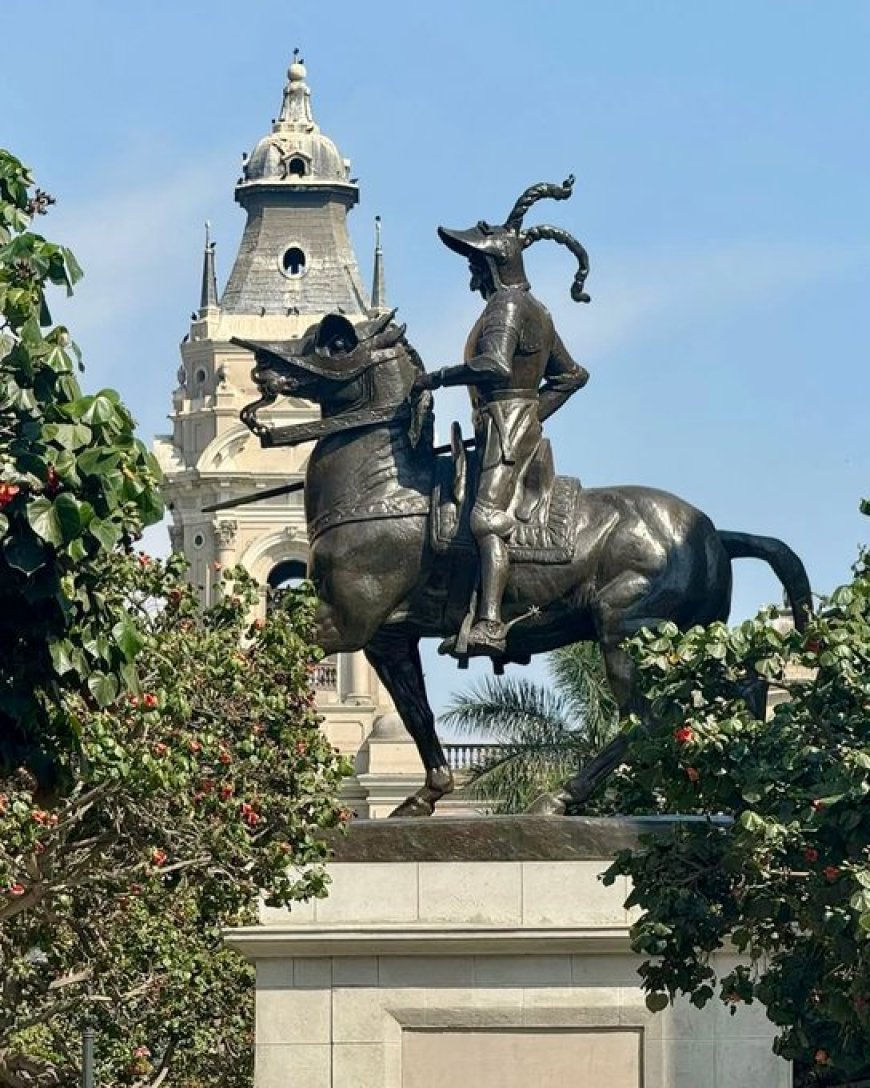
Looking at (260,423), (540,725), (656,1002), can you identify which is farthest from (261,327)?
(656,1002)

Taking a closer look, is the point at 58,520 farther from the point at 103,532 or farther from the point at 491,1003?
the point at 491,1003

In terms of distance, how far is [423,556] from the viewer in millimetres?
26250

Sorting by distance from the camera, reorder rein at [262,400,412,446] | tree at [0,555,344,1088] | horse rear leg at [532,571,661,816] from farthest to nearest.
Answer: tree at [0,555,344,1088], rein at [262,400,412,446], horse rear leg at [532,571,661,816]

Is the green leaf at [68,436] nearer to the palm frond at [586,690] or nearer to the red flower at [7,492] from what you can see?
the red flower at [7,492]

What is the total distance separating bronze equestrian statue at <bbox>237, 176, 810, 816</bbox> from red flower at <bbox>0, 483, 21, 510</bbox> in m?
8.55

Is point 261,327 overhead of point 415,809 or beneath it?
overhead

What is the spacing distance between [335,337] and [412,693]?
243 centimetres

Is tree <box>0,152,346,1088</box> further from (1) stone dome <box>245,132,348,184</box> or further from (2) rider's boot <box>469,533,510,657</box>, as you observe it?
(1) stone dome <box>245,132,348,184</box>

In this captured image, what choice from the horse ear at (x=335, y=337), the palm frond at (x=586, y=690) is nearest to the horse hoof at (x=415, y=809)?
the horse ear at (x=335, y=337)

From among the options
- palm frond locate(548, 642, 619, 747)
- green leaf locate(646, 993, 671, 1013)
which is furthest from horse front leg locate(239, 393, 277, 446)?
palm frond locate(548, 642, 619, 747)

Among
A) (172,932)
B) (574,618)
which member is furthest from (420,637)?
(172,932)

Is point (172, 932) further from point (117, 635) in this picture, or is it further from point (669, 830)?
point (117, 635)

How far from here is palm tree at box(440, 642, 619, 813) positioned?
4912 cm

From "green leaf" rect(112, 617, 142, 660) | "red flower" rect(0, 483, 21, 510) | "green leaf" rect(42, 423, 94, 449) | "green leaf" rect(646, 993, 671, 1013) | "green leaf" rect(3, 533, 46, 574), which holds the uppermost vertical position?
"green leaf" rect(42, 423, 94, 449)
